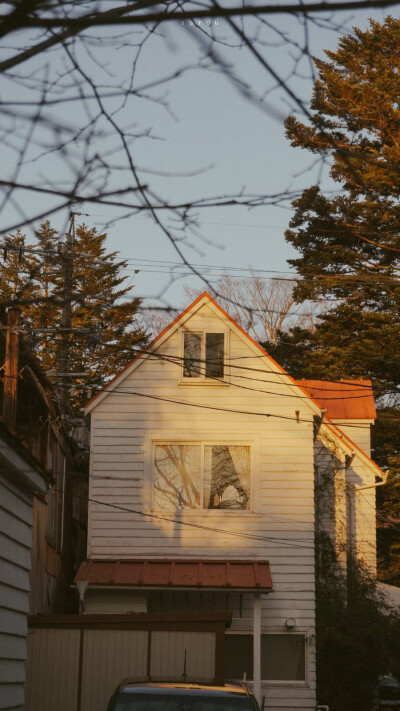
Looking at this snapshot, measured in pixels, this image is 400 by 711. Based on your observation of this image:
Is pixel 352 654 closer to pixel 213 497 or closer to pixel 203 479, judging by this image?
pixel 213 497

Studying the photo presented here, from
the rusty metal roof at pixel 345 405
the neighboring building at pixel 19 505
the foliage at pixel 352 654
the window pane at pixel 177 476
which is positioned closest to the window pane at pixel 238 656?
the foliage at pixel 352 654

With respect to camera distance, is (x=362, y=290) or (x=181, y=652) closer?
(x=181, y=652)

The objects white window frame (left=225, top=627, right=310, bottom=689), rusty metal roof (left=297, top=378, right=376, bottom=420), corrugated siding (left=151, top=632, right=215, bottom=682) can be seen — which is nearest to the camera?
corrugated siding (left=151, top=632, right=215, bottom=682)

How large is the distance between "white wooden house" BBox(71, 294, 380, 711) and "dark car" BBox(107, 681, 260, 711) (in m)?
9.07

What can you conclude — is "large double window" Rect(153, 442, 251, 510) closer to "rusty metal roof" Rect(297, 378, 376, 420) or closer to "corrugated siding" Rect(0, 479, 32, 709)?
"rusty metal roof" Rect(297, 378, 376, 420)

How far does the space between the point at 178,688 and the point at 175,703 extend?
0.58 feet

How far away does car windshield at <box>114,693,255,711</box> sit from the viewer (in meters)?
8.50

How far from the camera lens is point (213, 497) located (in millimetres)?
19172

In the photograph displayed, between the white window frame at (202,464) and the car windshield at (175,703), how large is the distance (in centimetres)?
1039

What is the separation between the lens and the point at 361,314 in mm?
30297

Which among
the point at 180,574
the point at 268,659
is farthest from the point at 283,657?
the point at 180,574

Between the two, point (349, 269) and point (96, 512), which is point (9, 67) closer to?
point (96, 512)

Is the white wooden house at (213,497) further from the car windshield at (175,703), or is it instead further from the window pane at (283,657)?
the car windshield at (175,703)

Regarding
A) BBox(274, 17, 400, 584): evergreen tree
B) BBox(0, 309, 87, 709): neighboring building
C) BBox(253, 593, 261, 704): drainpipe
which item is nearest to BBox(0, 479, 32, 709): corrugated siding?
BBox(0, 309, 87, 709): neighboring building
